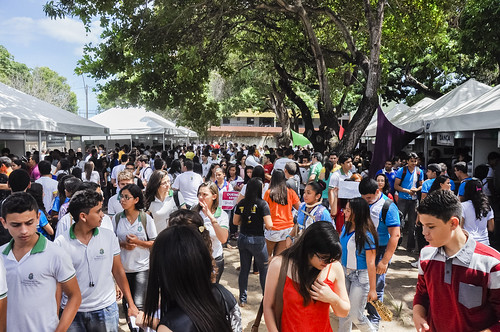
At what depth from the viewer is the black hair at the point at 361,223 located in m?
3.81

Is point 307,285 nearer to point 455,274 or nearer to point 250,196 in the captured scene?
point 455,274

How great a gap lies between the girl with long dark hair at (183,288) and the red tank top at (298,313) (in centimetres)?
68

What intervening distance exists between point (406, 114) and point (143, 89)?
8649 mm

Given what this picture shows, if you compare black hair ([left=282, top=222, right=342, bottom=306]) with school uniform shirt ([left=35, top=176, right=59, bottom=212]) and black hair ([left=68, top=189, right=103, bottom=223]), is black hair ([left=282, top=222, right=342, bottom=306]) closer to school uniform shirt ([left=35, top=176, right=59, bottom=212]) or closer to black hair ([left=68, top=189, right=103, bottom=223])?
black hair ([left=68, top=189, right=103, bottom=223])

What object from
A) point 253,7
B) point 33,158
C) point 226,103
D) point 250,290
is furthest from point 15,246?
point 226,103

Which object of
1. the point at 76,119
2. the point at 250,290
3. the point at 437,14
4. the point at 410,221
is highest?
the point at 437,14

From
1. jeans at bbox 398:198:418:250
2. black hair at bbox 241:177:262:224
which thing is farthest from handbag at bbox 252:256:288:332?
jeans at bbox 398:198:418:250

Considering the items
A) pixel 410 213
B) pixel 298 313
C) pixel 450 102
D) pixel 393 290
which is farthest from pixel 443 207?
pixel 450 102

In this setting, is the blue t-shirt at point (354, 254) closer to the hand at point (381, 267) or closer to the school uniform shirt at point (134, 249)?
the hand at point (381, 267)

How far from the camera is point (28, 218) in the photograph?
2.51m

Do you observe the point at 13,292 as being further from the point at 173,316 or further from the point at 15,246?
the point at 173,316

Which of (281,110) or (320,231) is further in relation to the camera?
(281,110)

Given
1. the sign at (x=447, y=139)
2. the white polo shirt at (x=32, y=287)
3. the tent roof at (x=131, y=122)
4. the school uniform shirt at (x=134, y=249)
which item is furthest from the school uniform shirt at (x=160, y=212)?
the tent roof at (x=131, y=122)

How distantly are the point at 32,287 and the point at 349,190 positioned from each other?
3985mm
